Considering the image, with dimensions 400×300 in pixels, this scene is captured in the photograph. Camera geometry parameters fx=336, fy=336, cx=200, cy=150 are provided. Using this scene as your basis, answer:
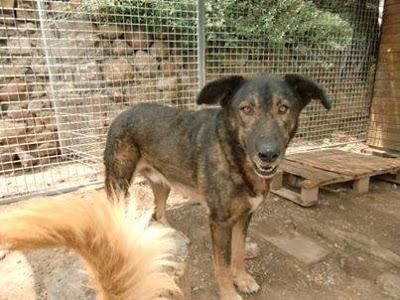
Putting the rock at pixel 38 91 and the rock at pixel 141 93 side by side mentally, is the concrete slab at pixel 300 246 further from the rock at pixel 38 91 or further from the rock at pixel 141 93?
the rock at pixel 38 91

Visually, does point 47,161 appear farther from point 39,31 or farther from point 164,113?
point 164,113

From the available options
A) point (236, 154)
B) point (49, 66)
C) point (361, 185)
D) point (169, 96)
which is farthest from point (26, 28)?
point (361, 185)

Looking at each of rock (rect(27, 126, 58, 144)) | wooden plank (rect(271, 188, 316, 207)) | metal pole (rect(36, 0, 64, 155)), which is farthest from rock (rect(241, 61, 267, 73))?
rock (rect(27, 126, 58, 144))

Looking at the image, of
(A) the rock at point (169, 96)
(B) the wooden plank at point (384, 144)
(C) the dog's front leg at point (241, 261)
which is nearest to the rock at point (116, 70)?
(A) the rock at point (169, 96)

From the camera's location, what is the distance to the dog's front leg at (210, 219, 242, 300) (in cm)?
243

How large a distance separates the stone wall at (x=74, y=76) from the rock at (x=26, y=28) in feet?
0.05

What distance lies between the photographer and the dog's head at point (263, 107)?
80.8 inches

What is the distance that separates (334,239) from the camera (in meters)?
3.39

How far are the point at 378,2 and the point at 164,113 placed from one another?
5.75 meters

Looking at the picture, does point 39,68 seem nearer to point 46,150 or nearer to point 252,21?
point 46,150

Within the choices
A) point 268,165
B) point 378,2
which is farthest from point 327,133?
point 268,165

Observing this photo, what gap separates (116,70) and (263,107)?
3.59m

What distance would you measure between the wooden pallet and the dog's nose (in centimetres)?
214

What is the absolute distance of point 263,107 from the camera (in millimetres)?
2158
